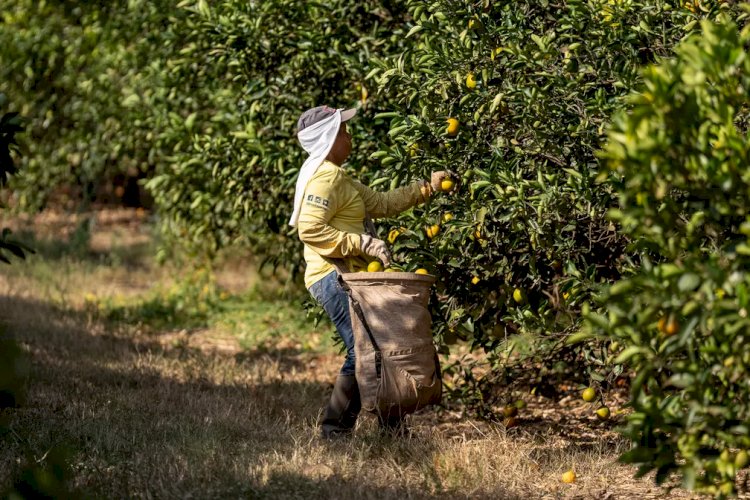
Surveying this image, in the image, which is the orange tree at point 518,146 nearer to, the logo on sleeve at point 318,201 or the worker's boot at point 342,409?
the logo on sleeve at point 318,201

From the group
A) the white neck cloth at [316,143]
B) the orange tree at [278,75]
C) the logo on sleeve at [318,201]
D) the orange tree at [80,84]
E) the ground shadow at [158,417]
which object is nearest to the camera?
the ground shadow at [158,417]

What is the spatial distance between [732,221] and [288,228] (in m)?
3.88

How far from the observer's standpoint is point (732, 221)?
140 inches

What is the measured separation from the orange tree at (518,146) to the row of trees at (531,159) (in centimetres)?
1

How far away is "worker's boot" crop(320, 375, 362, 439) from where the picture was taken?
4.76 meters

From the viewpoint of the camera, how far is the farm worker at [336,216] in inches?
178

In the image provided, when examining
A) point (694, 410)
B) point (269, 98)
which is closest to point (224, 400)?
point (269, 98)

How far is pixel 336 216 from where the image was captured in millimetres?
4656

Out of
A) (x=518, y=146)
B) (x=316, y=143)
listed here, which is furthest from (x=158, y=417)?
(x=518, y=146)

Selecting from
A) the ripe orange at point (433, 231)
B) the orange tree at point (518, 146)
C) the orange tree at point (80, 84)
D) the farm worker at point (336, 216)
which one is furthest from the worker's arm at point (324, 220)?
the orange tree at point (80, 84)

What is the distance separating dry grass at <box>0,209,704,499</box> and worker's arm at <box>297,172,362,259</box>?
3.06 feet

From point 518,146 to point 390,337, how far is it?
113cm

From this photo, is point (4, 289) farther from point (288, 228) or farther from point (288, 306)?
point (288, 228)

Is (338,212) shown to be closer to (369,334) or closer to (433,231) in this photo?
(433,231)
